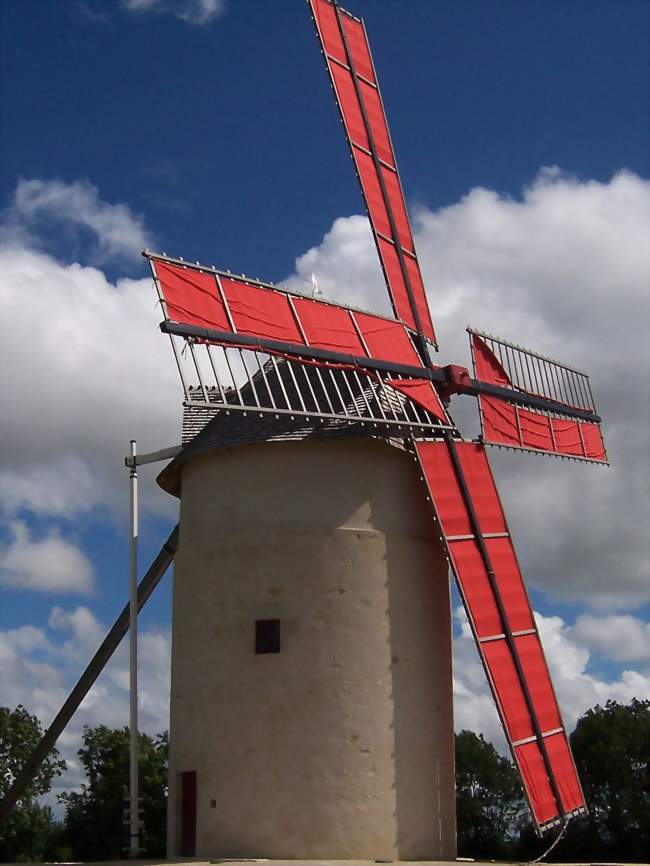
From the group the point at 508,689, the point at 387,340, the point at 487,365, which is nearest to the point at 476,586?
the point at 508,689

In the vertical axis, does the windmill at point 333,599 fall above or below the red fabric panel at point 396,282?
below

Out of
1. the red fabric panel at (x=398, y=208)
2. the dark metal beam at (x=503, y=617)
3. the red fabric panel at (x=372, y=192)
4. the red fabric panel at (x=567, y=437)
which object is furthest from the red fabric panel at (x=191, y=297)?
the red fabric panel at (x=567, y=437)

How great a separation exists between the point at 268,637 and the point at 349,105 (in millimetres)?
10831

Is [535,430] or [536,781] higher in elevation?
[535,430]

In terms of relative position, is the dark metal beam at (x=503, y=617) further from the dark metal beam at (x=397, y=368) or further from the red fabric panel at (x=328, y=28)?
the red fabric panel at (x=328, y=28)

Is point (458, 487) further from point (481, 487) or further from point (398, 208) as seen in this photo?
point (398, 208)

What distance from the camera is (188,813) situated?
1900 cm

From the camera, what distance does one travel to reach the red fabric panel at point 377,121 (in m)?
23.6

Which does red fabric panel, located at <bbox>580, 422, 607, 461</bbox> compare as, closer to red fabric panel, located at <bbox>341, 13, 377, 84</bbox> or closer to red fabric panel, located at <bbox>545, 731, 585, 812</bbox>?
red fabric panel, located at <bbox>545, 731, 585, 812</bbox>

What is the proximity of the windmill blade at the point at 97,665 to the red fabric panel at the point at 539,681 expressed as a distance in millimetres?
6915

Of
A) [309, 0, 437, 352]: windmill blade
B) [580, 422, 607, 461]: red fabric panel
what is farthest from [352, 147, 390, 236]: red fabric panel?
[580, 422, 607, 461]: red fabric panel

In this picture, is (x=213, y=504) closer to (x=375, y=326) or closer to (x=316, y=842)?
(x=375, y=326)

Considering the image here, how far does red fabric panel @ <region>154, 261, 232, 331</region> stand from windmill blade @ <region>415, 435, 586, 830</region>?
177 inches

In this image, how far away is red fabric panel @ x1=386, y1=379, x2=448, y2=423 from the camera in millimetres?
19969
